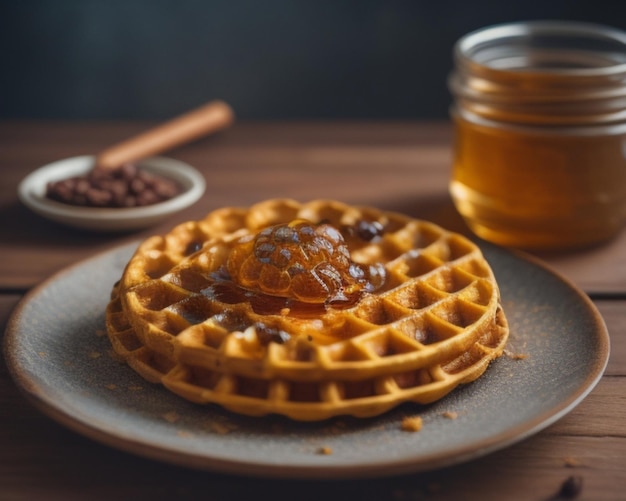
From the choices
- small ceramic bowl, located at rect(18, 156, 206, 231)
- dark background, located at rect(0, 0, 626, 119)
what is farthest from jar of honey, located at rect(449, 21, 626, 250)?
dark background, located at rect(0, 0, 626, 119)

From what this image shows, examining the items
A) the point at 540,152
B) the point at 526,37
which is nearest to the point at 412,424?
the point at 540,152

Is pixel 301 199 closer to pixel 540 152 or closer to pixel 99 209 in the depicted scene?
pixel 99 209

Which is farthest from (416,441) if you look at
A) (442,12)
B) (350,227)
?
(442,12)

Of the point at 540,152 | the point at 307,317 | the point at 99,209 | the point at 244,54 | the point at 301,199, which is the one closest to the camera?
the point at 307,317

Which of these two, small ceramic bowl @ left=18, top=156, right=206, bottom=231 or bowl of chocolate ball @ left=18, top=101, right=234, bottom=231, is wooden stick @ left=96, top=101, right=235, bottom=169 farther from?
small ceramic bowl @ left=18, top=156, right=206, bottom=231

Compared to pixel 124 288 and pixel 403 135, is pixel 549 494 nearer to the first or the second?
pixel 124 288

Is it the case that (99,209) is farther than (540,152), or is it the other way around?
(99,209)
